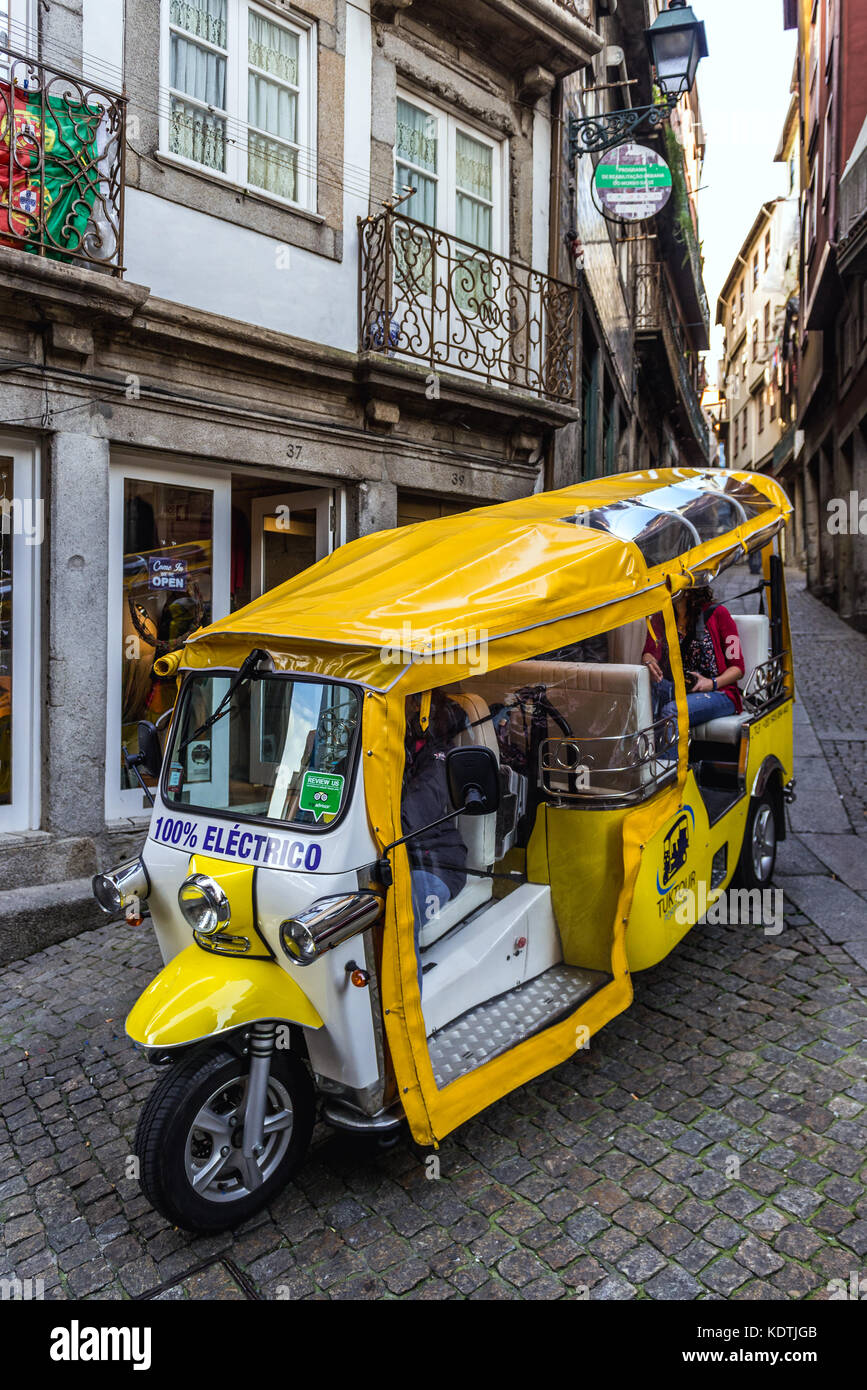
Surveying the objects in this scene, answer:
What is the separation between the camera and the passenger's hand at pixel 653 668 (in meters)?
4.61

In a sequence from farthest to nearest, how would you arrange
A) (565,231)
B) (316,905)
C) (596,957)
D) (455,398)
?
(565,231), (455,398), (596,957), (316,905)

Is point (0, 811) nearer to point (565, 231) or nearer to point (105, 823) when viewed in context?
point (105, 823)

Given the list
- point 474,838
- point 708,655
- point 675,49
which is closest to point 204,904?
point 474,838

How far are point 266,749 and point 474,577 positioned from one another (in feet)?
3.46

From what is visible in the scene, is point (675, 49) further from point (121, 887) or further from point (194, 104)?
point (121, 887)

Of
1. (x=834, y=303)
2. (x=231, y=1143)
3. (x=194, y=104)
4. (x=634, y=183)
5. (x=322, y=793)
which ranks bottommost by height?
(x=231, y=1143)

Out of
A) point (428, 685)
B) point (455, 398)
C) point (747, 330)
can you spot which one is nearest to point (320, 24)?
point (455, 398)

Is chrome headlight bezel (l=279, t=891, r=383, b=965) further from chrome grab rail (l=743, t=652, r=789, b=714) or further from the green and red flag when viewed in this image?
the green and red flag

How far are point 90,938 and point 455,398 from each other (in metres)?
5.82

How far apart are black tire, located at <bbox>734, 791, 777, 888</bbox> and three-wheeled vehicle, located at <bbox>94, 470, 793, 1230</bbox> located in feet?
3.11

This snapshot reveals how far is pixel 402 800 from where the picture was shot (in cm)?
364

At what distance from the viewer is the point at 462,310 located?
9703mm

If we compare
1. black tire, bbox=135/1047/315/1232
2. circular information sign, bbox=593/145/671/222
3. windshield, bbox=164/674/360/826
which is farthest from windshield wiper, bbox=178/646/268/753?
circular information sign, bbox=593/145/671/222

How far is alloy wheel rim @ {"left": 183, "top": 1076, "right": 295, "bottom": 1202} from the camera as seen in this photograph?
3176mm
